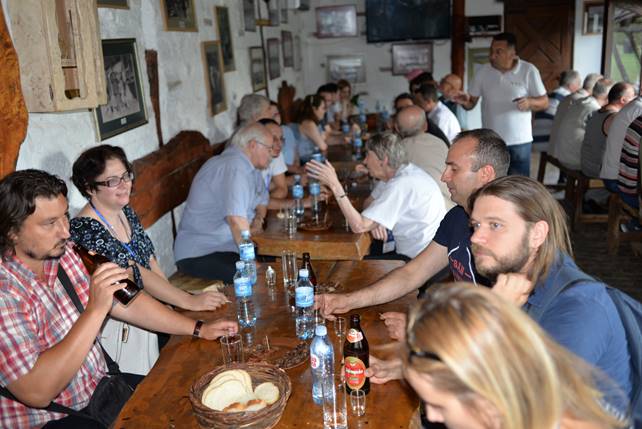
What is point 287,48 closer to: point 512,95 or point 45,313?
point 512,95

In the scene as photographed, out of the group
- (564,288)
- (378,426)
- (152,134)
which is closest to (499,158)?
(564,288)

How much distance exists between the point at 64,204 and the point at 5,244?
0.84 ft

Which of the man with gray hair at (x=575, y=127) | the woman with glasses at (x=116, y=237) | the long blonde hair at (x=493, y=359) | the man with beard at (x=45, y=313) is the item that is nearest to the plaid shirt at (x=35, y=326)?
the man with beard at (x=45, y=313)

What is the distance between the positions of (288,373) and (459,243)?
1.06 m

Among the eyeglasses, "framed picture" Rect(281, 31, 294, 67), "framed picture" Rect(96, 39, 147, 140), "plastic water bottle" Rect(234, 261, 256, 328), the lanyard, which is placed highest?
"framed picture" Rect(281, 31, 294, 67)

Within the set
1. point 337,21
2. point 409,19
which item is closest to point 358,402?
point 409,19

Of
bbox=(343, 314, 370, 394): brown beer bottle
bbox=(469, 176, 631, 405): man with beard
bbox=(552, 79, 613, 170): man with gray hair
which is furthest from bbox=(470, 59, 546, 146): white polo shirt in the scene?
bbox=(343, 314, 370, 394): brown beer bottle

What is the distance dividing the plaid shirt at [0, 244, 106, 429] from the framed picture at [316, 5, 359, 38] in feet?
26.8

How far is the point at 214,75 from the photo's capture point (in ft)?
18.4

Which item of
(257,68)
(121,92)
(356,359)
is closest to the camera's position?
(356,359)

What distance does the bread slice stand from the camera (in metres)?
1.76

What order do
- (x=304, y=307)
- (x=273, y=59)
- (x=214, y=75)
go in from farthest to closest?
(x=273, y=59)
(x=214, y=75)
(x=304, y=307)

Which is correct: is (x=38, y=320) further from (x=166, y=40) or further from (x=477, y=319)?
(x=166, y=40)

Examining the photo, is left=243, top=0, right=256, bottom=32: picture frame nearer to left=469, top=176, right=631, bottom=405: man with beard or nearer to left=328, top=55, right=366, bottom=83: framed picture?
left=328, top=55, right=366, bottom=83: framed picture
